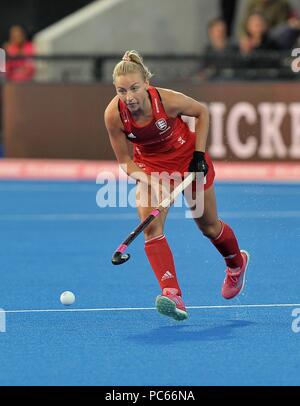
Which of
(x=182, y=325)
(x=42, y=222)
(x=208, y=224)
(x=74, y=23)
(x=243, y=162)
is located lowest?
(x=182, y=325)

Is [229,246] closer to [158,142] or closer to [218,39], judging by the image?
[158,142]

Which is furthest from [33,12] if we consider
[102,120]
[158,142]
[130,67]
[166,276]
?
[166,276]

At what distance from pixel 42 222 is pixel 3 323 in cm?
511

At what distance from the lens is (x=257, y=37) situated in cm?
1540

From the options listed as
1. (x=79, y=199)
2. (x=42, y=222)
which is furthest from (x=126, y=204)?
(x=42, y=222)

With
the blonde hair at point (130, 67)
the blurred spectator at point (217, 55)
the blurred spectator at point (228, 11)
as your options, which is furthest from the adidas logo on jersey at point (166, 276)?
the blurred spectator at point (228, 11)

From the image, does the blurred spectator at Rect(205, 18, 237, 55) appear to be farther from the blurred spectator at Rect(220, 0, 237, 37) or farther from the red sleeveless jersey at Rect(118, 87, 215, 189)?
the red sleeveless jersey at Rect(118, 87, 215, 189)

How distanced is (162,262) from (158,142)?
745 mm

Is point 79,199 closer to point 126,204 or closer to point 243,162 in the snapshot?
point 126,204

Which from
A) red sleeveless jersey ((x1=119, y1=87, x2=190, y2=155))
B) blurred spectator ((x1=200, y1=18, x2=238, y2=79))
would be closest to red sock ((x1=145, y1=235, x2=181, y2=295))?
red sleeveless jersey ((x1=119, y1=87, x2=190, y2=155))

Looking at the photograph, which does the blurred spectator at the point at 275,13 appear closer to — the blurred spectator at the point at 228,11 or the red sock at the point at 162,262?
the blurred spectator at the point at 228,11

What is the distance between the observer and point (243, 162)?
605 inches

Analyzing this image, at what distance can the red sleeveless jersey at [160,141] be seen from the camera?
662 centimetres
